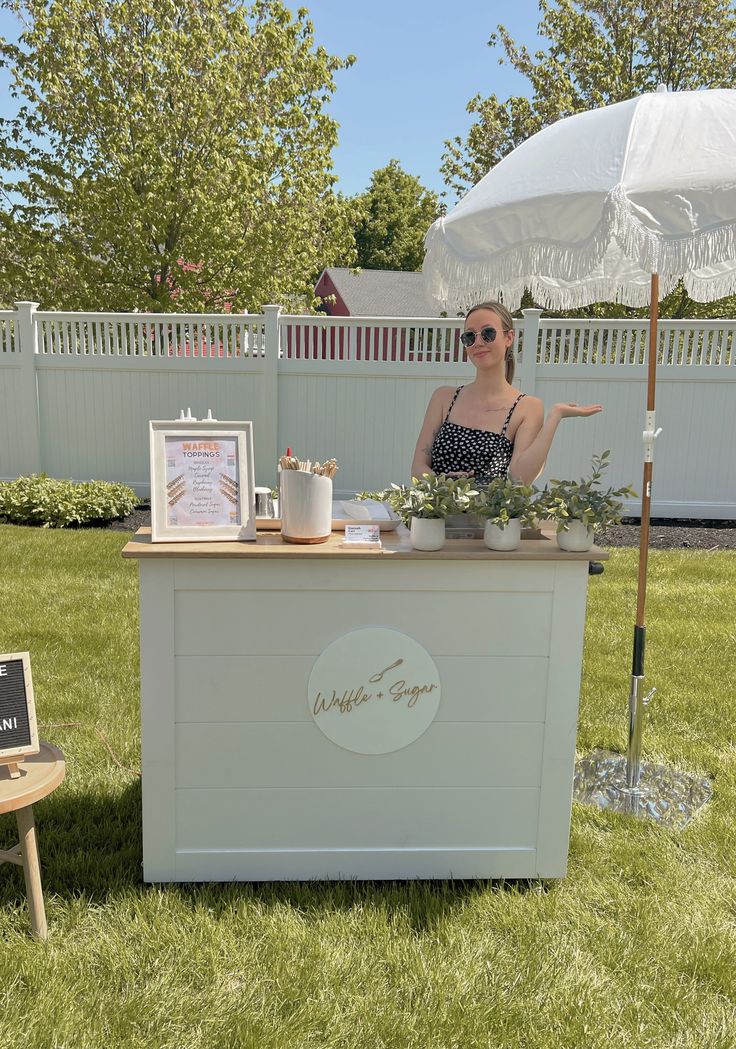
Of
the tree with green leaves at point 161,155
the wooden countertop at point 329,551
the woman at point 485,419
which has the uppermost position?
the tree with green leaves at point 161,155

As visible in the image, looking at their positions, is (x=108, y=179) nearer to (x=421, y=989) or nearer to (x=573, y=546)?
(x=573, y=546)

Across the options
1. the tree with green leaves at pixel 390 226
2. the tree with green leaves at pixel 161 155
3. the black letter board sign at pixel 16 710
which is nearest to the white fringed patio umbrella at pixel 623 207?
the black letter board sign at pixel 16 710

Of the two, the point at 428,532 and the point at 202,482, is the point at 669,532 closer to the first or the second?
the point at 428,532

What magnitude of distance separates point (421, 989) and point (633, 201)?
219 centimetres

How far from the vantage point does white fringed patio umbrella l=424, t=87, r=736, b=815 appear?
211cm

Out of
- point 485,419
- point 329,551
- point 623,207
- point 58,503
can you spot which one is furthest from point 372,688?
point 58,503

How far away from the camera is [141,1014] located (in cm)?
177

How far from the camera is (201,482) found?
2.16 meters

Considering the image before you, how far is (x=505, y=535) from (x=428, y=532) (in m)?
0.22

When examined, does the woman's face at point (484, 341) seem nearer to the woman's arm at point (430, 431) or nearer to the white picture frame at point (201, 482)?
the woman's arm at point (430, 431)

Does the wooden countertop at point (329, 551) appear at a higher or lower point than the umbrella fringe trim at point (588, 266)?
lower

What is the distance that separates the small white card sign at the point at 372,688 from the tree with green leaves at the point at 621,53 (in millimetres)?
12974

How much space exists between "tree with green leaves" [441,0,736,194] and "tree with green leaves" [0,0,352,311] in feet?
13.4

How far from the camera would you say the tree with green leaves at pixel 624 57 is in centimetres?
1226
